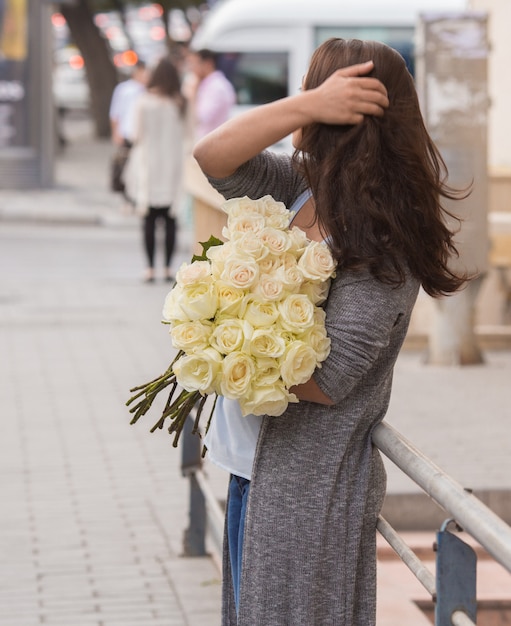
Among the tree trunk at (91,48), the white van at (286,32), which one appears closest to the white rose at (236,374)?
the white van at (286,32)

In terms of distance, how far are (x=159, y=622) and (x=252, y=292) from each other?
1.97 metres

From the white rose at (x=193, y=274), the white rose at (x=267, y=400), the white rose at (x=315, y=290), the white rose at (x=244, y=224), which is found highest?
the white rose at (x=244, y=224)

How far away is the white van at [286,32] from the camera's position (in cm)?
1664

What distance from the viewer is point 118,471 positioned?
6121 mm

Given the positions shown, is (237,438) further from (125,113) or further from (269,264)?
(125,113)

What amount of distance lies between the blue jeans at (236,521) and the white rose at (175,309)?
15.2 inches

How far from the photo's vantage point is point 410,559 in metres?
2.70

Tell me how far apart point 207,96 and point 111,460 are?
27.8 feet

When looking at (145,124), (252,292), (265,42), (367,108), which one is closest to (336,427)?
(252,292)

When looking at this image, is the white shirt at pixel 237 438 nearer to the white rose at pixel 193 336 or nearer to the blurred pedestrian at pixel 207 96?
the white rose at pixel 193 336

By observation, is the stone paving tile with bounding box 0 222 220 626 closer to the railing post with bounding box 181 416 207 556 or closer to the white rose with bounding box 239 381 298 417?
the railing post with bounding box 181 416 207 556

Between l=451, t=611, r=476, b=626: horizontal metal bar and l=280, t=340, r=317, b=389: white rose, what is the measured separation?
521mm

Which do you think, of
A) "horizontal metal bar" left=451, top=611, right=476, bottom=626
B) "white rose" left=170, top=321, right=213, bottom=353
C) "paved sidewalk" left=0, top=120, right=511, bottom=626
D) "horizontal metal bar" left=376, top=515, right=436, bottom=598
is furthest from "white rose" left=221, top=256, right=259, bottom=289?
"paved sidewalk" left=0, top=120, right=511, bottom=626

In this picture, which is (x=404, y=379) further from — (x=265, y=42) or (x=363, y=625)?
(x=265, y=42)
